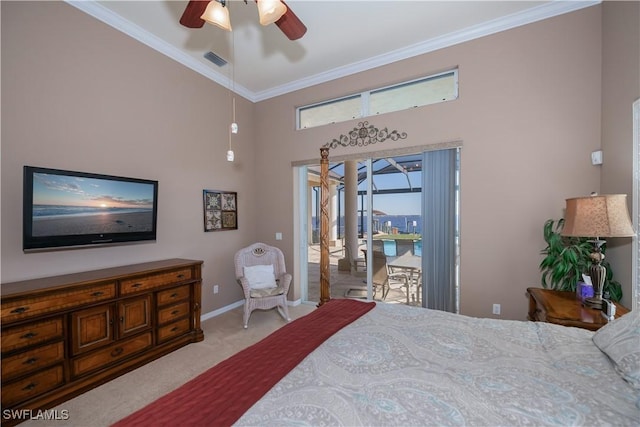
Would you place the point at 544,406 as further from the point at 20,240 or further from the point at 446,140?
the point at 20,240

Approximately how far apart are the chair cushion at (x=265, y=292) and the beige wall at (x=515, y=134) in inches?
89.0

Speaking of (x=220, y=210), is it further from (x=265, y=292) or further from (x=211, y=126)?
(x=265, y=292)

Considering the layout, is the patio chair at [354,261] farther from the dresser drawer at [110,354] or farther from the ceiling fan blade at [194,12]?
the ceiling fan blade at [194,12]

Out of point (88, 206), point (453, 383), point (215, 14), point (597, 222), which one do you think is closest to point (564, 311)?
point (597, 222)

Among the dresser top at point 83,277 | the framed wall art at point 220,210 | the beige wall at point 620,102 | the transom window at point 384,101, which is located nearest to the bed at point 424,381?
the beige wall at point 620,102

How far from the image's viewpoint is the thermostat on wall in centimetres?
246

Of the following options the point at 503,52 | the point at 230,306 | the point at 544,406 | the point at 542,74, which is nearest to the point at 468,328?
the point at 544,406

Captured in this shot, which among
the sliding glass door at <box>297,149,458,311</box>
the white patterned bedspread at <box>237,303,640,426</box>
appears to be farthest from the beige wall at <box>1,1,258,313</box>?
the white patterned bedspread at <box>237,303,640,426</box>

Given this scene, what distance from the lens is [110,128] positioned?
9.00 ft

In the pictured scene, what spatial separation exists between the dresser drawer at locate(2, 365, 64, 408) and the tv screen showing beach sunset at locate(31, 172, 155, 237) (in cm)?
108

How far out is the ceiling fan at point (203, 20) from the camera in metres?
1.57

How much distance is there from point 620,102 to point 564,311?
1798mm

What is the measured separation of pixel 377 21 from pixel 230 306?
4215mm

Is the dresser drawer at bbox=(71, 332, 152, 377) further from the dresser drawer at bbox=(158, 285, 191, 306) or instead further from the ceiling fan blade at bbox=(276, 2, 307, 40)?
the ceiling fan blade at bbox=(276, 2, 307, 40)
